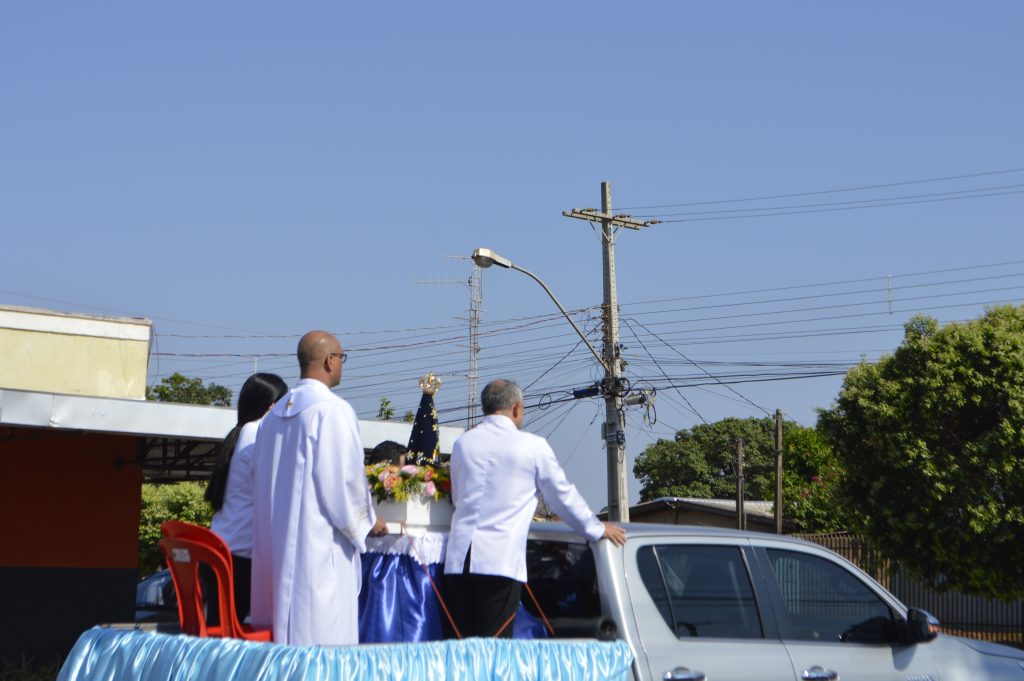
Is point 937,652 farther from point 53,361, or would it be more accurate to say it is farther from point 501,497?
point 53,361

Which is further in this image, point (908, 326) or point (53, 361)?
point (908, 326)

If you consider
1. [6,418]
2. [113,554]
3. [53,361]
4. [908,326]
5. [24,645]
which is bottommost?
[24,645]

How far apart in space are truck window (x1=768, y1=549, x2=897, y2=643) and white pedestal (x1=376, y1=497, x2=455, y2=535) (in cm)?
165

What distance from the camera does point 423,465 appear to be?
6.02m

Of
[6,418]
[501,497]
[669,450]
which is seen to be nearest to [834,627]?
[501,497]

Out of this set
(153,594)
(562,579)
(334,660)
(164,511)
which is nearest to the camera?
(334,660)

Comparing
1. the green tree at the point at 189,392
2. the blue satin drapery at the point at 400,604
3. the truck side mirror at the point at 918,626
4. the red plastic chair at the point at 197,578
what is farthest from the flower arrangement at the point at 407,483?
the green tree at the point at 189,392

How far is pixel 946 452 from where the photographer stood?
22516 millimetres

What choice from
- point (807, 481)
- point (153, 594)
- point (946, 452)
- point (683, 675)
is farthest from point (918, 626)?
point (807, 481)

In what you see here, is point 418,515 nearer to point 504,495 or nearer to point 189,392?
point 504,495

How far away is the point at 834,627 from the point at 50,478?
11.0 metres

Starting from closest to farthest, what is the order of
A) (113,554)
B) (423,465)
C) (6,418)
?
(423,465)
(6,418)
(113,554)

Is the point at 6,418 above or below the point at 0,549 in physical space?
above

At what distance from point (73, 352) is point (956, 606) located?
852 inches
